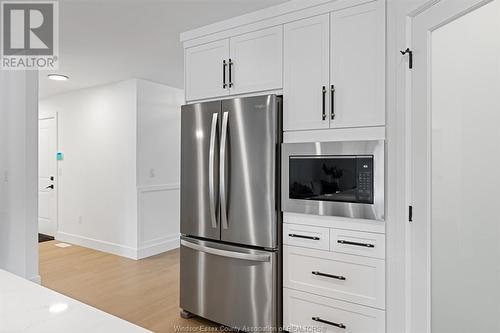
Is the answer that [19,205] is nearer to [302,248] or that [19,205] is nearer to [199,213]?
[199,213]

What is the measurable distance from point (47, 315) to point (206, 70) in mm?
2278

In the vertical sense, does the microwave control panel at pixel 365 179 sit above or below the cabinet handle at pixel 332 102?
below

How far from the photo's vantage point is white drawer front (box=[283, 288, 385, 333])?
6.74 feet

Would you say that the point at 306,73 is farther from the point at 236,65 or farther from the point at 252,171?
the point at 252,171

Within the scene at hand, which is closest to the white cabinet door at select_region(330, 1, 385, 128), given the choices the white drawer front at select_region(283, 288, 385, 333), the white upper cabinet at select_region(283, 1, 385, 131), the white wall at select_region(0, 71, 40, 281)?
the white upper cabinet at select_region(283, 1, 385, 131)

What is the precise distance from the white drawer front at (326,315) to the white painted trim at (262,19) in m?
1.91

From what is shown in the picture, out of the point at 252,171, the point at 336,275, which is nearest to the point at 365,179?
the point at 336,275

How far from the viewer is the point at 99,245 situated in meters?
5.10

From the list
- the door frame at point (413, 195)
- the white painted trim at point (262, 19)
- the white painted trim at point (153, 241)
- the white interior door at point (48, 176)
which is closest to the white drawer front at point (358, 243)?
the door frame at point (413, 195)

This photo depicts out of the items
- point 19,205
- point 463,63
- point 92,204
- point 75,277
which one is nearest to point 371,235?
point 463,63

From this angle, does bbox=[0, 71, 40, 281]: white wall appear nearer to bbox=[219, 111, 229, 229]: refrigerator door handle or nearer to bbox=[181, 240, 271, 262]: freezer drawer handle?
bbox=[181, 240, 271, 262]: freezer drawer handle

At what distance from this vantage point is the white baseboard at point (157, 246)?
4684 millimetres

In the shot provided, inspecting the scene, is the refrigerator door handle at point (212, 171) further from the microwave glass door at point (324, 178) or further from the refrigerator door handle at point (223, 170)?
the microwave glass door at point (324, 178)

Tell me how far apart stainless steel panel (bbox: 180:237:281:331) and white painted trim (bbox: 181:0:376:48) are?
5.39ft
